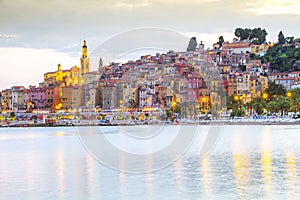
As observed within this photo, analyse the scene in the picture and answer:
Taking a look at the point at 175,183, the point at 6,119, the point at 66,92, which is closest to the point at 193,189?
the point at 175,183

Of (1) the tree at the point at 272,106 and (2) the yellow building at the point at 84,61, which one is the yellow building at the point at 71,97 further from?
(1) the tree at the point at 272,106

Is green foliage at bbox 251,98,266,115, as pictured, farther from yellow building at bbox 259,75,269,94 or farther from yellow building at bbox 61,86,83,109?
yellow building at bbox 61,86,83,109

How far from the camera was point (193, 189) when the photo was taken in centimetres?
1080

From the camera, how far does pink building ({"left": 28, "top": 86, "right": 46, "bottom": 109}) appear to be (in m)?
77.9

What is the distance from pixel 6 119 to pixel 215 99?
977 inches

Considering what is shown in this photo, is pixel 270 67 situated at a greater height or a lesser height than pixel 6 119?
greater

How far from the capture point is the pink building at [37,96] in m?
77.9

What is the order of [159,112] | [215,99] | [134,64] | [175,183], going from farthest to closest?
1. [134,64]
2. [159,112]
3. [215,99]
4. [175,183]

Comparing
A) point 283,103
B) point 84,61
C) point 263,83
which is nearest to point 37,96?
point 84,61

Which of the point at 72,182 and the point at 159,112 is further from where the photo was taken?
the point at 159,112

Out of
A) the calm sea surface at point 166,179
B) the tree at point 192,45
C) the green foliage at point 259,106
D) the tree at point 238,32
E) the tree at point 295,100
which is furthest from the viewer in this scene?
the tree at point 238,32

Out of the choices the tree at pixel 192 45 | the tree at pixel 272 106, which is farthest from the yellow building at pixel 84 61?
the tree at pixel 272 106

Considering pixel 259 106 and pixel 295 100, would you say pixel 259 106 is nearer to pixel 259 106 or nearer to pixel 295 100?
pixel 259 106

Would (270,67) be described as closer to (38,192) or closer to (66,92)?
(66,92)
